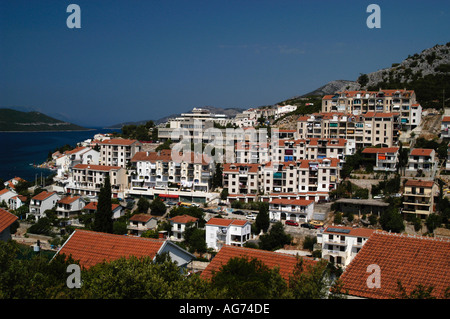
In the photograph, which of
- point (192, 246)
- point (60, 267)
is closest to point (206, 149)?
point (192, 246)

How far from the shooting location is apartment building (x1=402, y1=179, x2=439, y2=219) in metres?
21.2

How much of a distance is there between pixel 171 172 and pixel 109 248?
785 inches

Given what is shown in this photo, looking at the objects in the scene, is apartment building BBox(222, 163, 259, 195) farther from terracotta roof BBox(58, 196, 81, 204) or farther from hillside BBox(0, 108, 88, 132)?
hillside BBox(0, 108, 88, 132)

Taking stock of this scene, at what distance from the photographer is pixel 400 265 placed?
816 cm

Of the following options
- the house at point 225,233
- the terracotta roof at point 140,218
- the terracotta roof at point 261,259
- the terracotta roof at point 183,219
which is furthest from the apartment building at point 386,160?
the terracotta roof at point 261,259

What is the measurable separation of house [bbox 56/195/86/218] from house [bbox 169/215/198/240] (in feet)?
24.3

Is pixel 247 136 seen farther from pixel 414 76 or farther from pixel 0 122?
pixel 0 122

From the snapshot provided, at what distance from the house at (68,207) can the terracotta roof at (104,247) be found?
17.5 m

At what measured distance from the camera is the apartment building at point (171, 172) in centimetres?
2870

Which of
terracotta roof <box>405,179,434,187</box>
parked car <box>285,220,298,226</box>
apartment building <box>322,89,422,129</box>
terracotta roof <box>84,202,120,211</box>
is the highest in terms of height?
apartment building <box>322,89,422,129</box>

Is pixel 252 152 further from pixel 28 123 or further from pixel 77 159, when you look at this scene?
pixel 28 123

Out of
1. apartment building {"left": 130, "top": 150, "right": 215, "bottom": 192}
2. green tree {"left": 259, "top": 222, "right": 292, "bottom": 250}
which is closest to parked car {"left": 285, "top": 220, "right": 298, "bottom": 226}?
green tree {"left": 259, "top": 222, "right": 292, "bottom": 250}

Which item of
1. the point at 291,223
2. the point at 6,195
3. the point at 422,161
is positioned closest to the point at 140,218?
the point at 291,223

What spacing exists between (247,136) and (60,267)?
25290 millimetres
